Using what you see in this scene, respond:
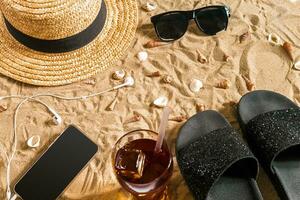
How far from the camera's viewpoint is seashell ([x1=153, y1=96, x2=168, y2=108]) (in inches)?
40.0

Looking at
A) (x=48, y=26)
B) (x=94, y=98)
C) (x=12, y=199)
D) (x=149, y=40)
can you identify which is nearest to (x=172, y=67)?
(x=149, y=40)

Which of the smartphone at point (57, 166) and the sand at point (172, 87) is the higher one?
the sand at point (172, 87)

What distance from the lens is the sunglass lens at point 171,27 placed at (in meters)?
1.12

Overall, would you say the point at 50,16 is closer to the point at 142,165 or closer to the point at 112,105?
the point at 112,105

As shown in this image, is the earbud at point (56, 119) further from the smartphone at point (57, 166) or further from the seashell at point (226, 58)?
the seashell at point (226, 58)

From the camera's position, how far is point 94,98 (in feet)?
3.41

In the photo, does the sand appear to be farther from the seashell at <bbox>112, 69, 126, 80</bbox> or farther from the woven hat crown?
the woven hat crown

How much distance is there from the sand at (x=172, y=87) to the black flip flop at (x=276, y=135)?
0.14ft

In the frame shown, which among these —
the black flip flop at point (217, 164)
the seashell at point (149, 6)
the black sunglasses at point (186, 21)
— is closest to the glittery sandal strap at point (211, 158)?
the black flip flop at point (217, 164)

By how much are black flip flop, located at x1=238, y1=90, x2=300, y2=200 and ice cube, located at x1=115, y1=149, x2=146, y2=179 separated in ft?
0.90

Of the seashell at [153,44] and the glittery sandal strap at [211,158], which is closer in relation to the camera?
the glittery sandal strap at [211,158]

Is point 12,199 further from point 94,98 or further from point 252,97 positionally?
point 252,97

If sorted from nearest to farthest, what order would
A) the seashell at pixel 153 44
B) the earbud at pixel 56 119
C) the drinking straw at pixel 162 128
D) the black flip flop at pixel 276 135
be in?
the drinking straw at pixel 162 128 → the black flip flop at pixel 276 135 → the earbud at pixel 56 119 → the seashell at pixel 153 44

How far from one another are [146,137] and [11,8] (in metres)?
0.44
